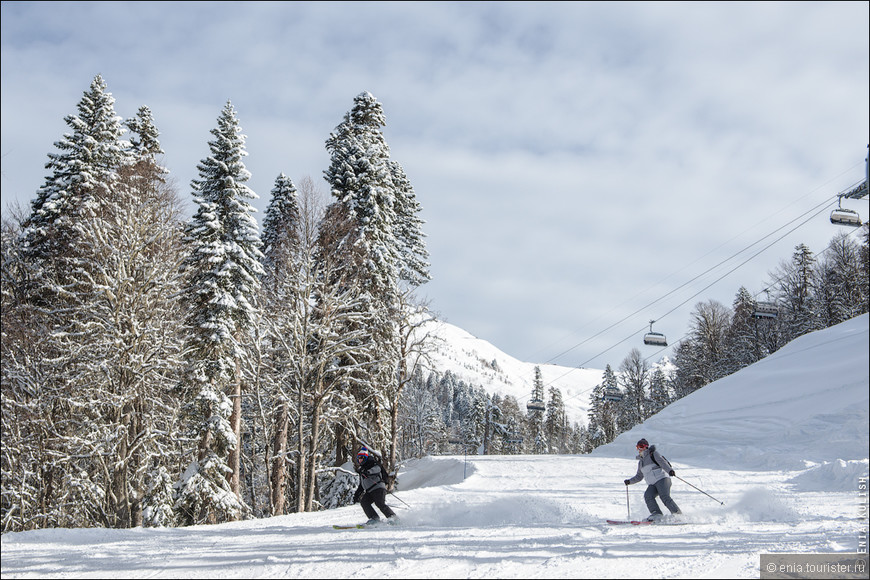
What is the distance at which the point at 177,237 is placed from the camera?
26.8m

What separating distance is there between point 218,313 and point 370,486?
46.3ft

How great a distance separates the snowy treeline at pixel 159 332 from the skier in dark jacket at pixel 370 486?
11.2 meters

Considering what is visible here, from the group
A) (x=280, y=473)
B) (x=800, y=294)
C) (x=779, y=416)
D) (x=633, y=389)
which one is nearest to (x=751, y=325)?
(x=800, y=294)

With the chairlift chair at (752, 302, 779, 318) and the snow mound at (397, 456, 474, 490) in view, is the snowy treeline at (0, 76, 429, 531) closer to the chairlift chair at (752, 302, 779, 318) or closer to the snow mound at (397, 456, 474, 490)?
the snow mound at (397, 456, 474, 490)

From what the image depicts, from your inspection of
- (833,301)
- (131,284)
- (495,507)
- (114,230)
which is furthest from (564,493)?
(833,301)

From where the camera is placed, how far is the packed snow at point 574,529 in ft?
24.0

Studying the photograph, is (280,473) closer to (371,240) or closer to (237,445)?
(237,445)

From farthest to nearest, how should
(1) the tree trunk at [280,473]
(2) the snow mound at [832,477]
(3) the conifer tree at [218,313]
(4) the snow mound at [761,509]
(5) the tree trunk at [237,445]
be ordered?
(1) the tree trunk at [280,473], (5) the tree trunk at [237,445], (3) the conifer tree at [218,313], (2) the snow mound at [832,477], (4) the snow mound at [761,509]

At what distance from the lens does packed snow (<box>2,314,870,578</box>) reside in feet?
24.0

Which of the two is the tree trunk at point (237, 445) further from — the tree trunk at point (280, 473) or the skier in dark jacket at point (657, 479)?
the skier in dark jacket at point (657, 479)

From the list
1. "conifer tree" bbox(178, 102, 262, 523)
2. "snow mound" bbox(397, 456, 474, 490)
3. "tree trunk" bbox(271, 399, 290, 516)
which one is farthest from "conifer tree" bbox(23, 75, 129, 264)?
"snow mound" bbox(397, 456, 474, 490)

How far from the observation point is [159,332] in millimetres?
24219

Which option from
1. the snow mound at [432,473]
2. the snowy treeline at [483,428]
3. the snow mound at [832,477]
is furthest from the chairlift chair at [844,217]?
the snowy treeline at [483,428]

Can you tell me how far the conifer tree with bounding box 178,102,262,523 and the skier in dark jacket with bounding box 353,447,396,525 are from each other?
12.4 meters
